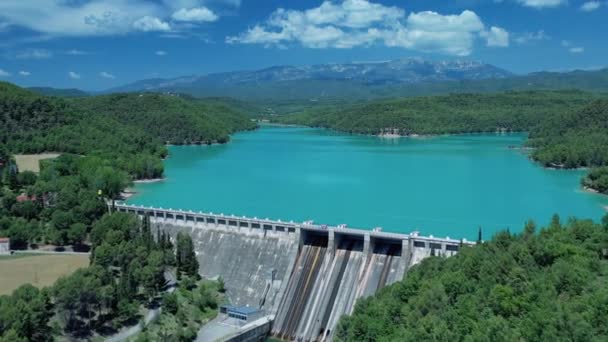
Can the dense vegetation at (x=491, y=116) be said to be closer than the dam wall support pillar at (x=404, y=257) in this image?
No

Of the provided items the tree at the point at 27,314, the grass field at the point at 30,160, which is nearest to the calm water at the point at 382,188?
the grass field at the point at 30,160

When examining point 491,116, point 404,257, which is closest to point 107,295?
point 404,257

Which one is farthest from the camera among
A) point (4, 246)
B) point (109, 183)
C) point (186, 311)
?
point (109, 183)

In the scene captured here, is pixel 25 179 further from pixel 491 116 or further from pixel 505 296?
pixel 491 116

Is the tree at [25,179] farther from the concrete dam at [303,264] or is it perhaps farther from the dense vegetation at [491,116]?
the dense vegetation at [491,116]

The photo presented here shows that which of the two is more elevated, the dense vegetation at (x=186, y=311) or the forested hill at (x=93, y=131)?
the forested hill at (x=93, y=131)
